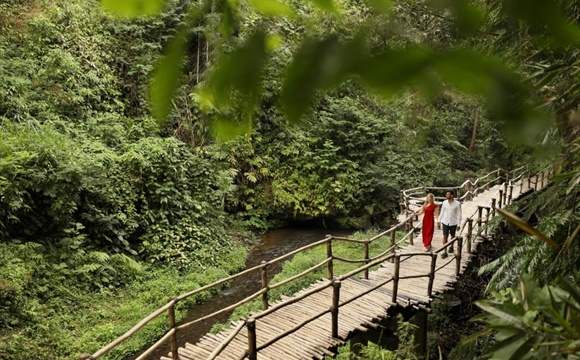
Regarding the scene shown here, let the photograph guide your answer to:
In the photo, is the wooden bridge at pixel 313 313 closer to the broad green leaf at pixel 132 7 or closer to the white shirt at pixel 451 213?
the white shirt at pixel 451 213

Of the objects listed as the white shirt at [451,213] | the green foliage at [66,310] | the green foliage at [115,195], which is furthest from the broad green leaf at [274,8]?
the green foliage at [115,195]

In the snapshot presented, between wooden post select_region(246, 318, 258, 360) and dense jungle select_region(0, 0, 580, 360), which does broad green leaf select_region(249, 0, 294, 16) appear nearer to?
dense jungle select_region(0, 0, 580, 360)

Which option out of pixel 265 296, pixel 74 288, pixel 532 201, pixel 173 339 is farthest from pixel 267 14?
pixel 74 288

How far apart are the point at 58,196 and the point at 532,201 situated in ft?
28.0

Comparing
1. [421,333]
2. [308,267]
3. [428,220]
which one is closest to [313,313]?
[421,333]

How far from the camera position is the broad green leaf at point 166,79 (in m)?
0.74

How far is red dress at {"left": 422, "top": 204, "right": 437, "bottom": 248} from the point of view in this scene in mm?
8914

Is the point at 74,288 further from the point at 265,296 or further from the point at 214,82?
the point at 214,82

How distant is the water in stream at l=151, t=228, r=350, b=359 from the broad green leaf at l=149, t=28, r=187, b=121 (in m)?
8.12

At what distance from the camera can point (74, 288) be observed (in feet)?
30.6

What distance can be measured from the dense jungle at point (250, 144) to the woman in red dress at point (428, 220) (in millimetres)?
Result: 1272

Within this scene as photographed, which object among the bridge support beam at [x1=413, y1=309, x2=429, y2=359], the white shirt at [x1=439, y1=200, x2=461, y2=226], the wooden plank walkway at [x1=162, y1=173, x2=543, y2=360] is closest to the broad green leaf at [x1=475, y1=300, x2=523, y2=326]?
the wooden plank walkway at [x1=162, y1=173, x2=543, y2=360]

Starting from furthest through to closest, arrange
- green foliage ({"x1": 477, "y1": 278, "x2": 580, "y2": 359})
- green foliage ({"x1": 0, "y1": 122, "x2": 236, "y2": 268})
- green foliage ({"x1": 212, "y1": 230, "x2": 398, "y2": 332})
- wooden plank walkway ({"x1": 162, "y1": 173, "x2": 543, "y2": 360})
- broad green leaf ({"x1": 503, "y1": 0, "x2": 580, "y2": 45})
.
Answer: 1. green foliage ({"x1": 212, "y1": 230, "x2": 398, "y2": 332})
2. green foliage ({"x1": 0, "y1": 122, "x2": 236, "y2": 268})
3. wooden plank walkway ({"x1": 162, "y1": 173, "x2": 543, "y2": 360})
4. green foliage ({"x1": 477, "y1": 278, "x2": 580, "y2": 359})
5. broad green leaf ({"x1": 503, "y1": 0, "x2": 580, "y2": 45})

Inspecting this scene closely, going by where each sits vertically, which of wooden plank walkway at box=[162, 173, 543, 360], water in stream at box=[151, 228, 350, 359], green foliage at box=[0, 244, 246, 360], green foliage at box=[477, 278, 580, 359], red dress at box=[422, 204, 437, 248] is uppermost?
green foliage at box=[477, 278, 580, 359]
